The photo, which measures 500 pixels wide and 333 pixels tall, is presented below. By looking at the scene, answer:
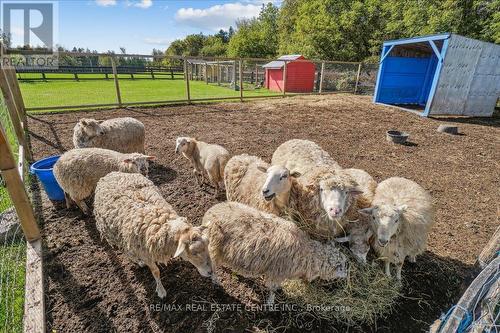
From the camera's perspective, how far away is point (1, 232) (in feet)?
12.7

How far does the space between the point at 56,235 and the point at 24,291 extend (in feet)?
3.57

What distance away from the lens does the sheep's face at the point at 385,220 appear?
307 centimetres

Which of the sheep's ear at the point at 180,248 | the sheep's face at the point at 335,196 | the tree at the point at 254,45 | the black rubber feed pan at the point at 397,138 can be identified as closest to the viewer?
the sheep's ear at the point at 180,248

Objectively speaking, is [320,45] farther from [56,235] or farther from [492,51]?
[56,235]

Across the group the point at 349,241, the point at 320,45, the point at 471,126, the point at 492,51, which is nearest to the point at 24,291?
the point at 349,241

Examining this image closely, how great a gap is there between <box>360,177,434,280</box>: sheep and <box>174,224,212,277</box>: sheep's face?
1.95 metres

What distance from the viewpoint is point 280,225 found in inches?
128

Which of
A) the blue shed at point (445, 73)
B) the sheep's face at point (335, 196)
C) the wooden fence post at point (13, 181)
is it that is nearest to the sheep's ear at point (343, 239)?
the sheep's face at point (335, 196)

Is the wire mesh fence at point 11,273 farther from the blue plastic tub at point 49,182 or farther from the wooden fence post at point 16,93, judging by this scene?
the wooden fence post at point 16,93

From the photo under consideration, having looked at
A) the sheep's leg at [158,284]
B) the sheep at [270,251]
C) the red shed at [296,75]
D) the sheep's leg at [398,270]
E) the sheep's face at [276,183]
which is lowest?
the sheep's leg at [158,284]

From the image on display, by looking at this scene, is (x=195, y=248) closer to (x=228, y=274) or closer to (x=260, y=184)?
(x=228, y=274)

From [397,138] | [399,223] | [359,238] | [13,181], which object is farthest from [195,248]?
[397,138]

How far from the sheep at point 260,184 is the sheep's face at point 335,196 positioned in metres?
0.50

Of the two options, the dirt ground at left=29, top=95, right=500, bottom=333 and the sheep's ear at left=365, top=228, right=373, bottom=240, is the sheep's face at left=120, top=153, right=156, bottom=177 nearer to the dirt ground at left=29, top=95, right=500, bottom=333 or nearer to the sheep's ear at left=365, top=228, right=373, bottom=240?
the dirt ground at left=29, top=95, right=500, bottom=333
